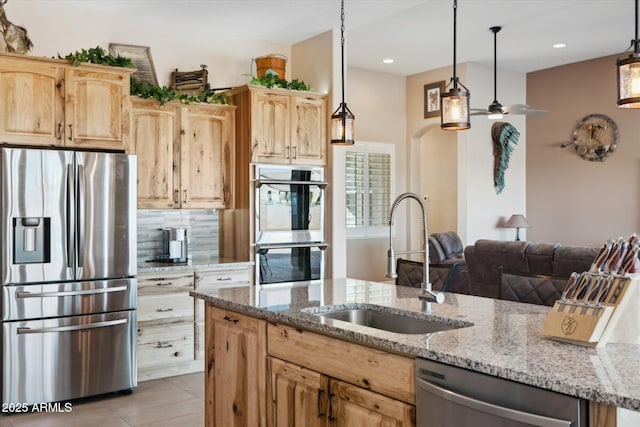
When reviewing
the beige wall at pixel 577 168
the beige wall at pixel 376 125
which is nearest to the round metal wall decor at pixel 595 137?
the beige wall at pixel 577 168

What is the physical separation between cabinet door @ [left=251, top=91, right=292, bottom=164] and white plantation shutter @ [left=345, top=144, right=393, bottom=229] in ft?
8.21

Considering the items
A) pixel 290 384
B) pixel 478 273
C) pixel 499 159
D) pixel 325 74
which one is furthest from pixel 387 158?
pixel 290 384

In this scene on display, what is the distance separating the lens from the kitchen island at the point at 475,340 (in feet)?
4.78

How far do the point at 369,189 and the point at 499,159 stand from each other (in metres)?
1.79

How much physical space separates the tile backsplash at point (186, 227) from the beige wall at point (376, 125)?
100 inches

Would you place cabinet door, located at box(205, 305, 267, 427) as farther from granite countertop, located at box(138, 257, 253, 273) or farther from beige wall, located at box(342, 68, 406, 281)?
beige wall, located at box(342, 68, 406, 281)

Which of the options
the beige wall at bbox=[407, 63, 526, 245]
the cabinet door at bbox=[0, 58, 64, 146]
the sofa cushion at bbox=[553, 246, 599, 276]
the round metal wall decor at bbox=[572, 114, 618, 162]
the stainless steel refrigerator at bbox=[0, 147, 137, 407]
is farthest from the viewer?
the beige wall at bbox=[407, 63, 526, 245]

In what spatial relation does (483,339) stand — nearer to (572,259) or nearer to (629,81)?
(629,81)

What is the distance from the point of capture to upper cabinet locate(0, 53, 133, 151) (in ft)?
13.3

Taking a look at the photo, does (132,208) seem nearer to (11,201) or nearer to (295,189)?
Result: (11,201)

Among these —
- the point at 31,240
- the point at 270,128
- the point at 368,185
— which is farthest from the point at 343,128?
the point at 368,185

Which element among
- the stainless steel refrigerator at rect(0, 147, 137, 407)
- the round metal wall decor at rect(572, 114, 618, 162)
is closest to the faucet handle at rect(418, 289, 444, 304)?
the stainless steel refrigerator at rect(0, 147, 137, 407)

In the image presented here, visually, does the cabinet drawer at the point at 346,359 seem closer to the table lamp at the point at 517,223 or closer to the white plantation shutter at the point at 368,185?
the white plantation shutter at the point at 368,185

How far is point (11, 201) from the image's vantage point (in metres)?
3.88
